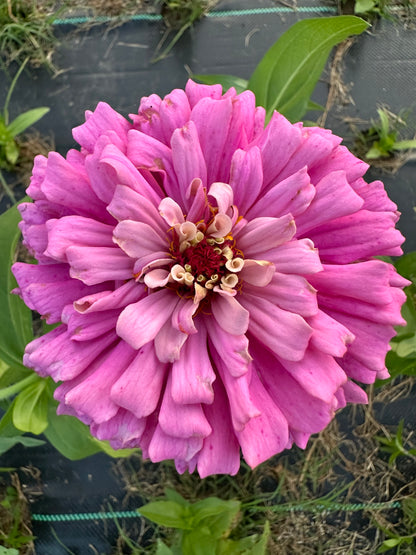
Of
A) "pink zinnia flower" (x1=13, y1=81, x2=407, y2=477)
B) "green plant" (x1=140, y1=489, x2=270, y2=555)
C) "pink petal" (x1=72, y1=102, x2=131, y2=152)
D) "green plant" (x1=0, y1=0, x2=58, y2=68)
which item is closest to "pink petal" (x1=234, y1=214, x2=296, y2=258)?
"pink zinnia flower" (x1=13, y1=81, x2=407, y2=477)

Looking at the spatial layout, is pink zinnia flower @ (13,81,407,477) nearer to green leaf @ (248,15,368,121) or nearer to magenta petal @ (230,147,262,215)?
magenta petal @ (230,147,262,215)

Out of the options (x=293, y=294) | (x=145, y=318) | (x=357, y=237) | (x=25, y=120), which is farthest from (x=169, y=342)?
(x=25, y=120)

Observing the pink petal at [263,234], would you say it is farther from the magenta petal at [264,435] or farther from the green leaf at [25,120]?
the green leaf at [25,120]

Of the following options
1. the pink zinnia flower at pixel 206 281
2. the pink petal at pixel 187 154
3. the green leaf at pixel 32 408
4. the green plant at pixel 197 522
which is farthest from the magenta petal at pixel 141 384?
the green plant at pixel 197 522

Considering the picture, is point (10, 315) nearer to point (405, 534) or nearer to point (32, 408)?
point (32, 408)

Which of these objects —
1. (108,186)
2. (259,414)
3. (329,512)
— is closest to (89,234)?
(108,186)

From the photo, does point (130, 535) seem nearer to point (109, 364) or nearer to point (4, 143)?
point (109, 364)
